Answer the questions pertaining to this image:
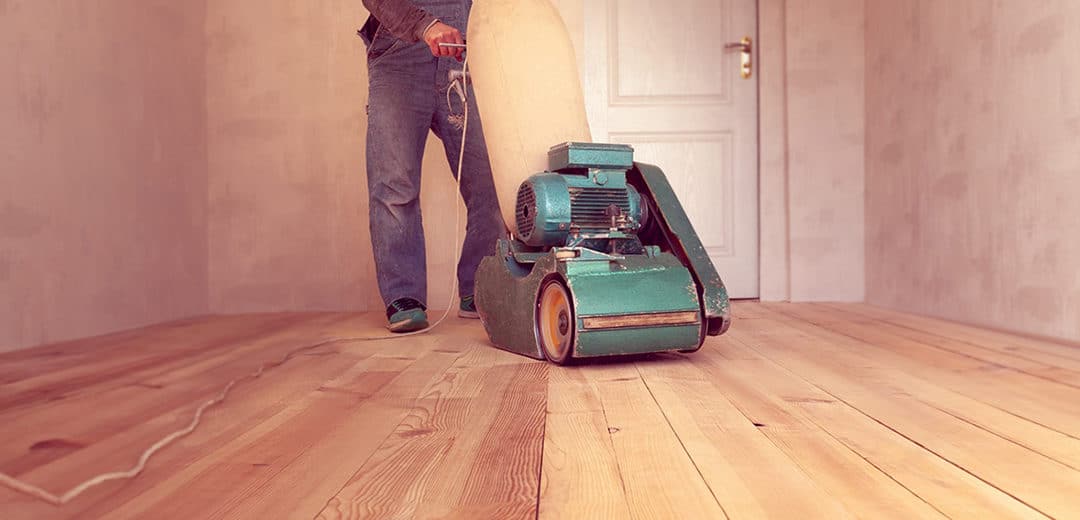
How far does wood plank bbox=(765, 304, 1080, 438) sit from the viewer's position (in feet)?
4.09

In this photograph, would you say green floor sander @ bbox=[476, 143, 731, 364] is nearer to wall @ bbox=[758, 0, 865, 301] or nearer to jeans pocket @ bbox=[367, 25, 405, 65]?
jeans pocket @ bbox=[367, 25, 405, 65]

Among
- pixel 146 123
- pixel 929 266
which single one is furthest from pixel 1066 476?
pixel 146 123

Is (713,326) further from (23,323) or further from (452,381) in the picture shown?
(23,323)

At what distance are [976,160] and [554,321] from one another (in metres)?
1.51

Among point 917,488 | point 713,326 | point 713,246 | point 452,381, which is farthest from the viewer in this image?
point 713,246

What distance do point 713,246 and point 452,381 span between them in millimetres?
2014

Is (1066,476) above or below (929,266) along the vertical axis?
below

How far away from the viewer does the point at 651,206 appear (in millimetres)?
1946

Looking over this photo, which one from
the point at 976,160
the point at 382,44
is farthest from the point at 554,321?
the point at 976,160

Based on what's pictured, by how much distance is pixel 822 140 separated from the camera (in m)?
3.30

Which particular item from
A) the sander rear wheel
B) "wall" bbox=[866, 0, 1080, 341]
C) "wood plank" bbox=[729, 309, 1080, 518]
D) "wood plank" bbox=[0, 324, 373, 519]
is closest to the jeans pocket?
the sander rear wheel

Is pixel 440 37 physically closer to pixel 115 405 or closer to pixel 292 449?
pixel 115 405

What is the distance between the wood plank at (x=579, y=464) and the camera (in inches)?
32.6

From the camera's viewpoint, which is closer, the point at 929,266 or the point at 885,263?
the point at 929,266
